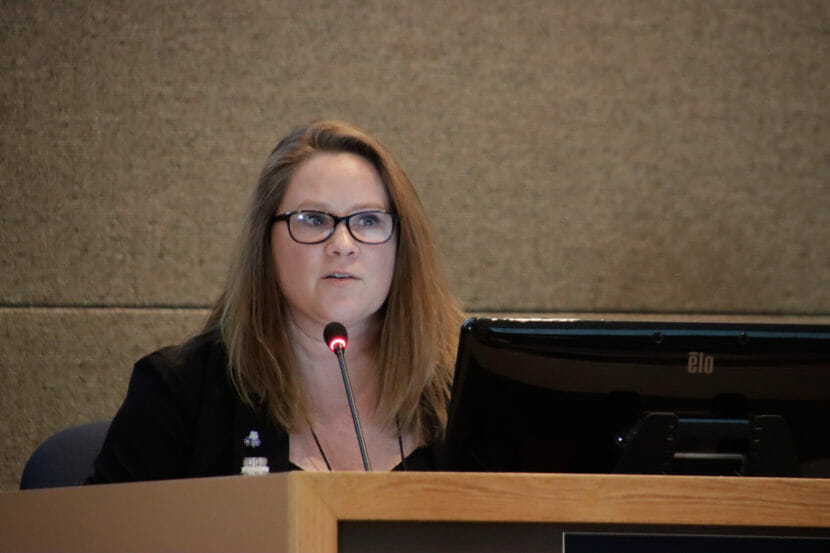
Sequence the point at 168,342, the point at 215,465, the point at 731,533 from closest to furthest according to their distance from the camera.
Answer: the point at 731,533 < the point at 215,465 < the point at 168,342

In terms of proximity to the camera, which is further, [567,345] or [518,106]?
[518,106]

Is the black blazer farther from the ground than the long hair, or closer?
closer

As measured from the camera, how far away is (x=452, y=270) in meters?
2.44

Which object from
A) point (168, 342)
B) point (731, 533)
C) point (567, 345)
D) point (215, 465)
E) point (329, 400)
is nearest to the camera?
point (731, 533)

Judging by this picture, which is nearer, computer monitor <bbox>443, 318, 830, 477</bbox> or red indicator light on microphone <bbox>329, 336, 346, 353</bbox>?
computer monitor <bbox>443, 318, 830, 477</bbox>

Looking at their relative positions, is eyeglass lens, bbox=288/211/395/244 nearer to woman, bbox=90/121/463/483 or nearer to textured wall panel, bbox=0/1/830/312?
woman, bbox=90/121/463/483

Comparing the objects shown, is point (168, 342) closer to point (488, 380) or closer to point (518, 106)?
point (518, 106)

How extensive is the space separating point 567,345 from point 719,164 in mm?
1548

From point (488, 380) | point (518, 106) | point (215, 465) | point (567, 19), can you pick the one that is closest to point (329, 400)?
point (215, 465)

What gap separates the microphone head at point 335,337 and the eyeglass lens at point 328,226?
14.1 inches

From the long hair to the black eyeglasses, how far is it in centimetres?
5

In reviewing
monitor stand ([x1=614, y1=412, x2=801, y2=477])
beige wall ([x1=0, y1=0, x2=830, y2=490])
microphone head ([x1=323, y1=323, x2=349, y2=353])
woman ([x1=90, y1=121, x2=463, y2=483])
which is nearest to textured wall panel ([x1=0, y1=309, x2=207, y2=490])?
beige wall ([x1=0, y1=0, x2=830, y2=490])

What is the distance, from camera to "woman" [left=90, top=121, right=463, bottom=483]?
5.77 ft

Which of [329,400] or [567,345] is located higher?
[567,345]
